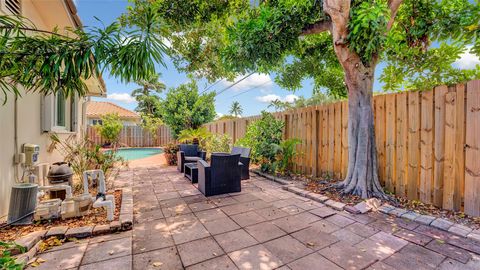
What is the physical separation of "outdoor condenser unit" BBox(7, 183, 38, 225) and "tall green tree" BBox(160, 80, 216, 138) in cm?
859

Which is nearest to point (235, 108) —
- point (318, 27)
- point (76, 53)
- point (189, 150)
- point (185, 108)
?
point (185, 108)

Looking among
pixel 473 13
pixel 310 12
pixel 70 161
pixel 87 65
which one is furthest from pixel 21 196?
pixel 473 13

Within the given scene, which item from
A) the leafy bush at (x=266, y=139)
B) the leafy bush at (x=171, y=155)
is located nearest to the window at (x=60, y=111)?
the leafy bush at (x=171, y=155)

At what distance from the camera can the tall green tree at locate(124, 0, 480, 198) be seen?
3441mm

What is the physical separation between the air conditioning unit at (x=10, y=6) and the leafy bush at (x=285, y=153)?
5264 mm

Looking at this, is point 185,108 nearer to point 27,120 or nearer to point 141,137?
point 27,120

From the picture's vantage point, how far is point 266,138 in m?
5.77

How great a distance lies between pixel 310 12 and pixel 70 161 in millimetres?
5663

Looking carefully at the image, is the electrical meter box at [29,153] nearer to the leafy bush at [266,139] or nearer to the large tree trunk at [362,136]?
the leafy bush at [266,139]

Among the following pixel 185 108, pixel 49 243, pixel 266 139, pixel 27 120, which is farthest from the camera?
pixel 185 108

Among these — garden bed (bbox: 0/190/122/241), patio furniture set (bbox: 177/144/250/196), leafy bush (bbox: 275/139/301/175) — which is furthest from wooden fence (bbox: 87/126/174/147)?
garden bed (bbox: 0/190/122/241)

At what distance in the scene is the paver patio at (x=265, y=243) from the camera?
6.85ft

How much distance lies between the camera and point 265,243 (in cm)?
245

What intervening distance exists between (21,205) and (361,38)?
5.40 m
